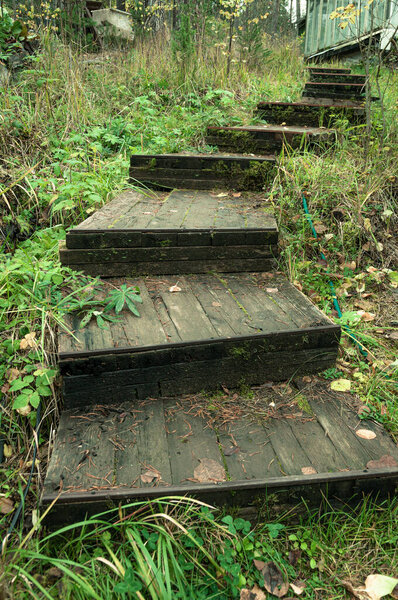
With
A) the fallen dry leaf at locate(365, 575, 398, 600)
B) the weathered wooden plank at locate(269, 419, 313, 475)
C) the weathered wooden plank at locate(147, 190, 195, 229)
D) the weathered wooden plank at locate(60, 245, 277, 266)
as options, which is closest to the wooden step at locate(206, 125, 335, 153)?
the weathered wooden plank at locate(147, 190, 195, 229)

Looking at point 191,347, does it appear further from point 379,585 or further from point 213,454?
point 379,585

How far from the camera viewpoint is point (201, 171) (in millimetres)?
3568

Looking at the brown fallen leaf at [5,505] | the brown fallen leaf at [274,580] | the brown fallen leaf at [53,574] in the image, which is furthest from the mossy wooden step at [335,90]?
the brown fallen leaf at [53,574]

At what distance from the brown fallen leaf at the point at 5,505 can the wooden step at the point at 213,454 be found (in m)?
0.28

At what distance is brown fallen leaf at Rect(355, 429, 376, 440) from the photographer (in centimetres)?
175

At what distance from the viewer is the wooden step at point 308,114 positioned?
4.67 metres

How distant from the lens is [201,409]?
1.86 m

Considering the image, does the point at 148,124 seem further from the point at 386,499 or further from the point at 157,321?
the point at 386,499

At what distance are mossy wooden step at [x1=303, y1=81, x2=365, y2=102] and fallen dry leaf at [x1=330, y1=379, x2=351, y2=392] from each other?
16.4 ft

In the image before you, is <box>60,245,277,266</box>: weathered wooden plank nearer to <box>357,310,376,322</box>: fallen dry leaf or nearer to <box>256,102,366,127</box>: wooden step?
<box>357,310,376,322</box>: fallen dry leaf

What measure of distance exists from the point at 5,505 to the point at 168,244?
1572mm

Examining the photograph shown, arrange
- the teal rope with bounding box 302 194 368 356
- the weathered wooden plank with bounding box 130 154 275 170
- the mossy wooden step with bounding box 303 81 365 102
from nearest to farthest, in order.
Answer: the teal rope with bounding box 302 194 368 356
the weathered wooden plank with bounding box 130 154 275 170
the mossy wooden step with bounding box 303 81 365 102

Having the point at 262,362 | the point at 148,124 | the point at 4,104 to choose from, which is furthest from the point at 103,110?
the point at 262,362

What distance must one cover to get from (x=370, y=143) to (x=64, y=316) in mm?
3073
